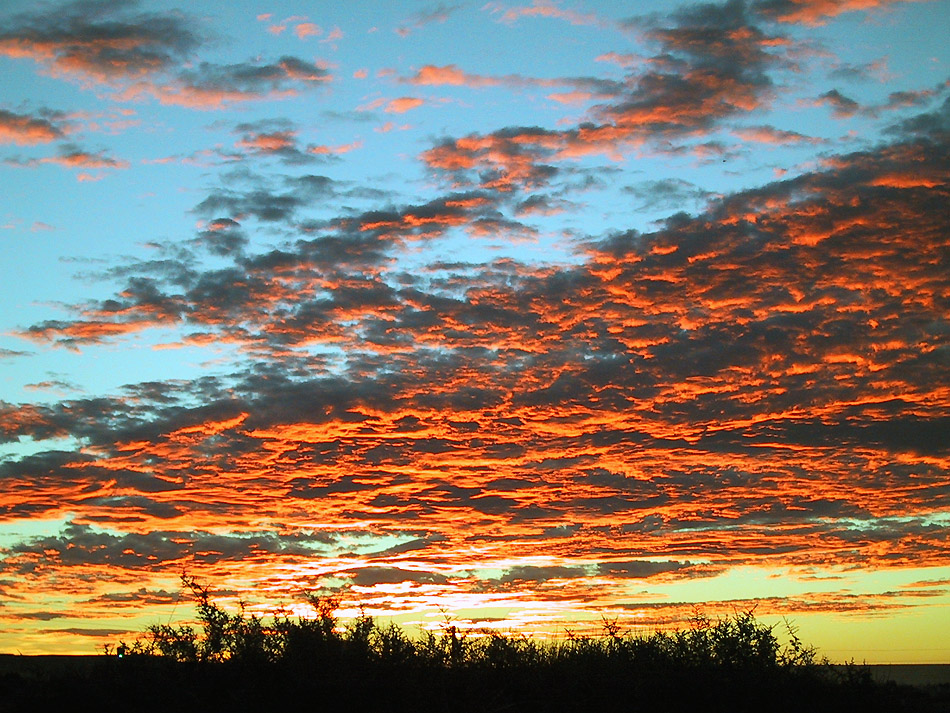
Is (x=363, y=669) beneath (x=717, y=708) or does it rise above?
above

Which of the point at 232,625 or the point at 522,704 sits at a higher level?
the point at 232,625

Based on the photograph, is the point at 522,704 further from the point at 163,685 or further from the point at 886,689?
the point at 886,689

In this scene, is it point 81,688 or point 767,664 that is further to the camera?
point 767,664

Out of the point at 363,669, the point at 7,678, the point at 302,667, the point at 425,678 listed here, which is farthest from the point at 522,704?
the point at 7,678

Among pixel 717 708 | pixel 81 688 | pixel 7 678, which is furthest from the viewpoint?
pixel 7 678

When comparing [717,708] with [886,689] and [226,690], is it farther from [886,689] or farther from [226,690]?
[226,690]

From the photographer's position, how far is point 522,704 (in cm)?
1484

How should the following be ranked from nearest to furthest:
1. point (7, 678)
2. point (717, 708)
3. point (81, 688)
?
point (81, 688) → point (717, 708) → point (7, 678)

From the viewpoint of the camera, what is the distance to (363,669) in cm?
1512

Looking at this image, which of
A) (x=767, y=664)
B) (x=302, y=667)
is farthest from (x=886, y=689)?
(x=302, y=667)

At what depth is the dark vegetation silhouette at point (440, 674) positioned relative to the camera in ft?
46.4

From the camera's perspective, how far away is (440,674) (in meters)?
15.2

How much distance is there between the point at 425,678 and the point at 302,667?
6.50ft

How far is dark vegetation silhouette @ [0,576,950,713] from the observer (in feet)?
46.4
